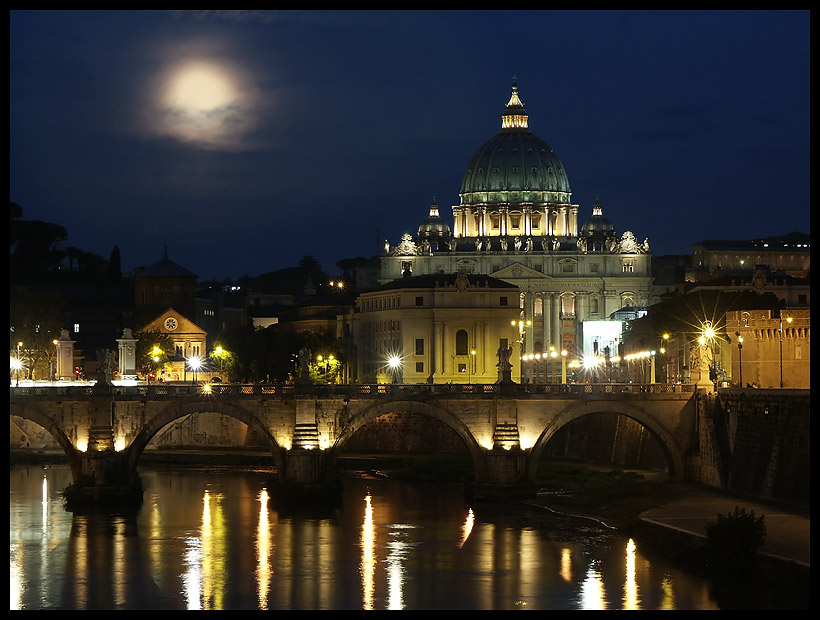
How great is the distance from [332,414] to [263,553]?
16822 mm

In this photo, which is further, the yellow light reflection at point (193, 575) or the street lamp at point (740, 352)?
Result: the street lamp at point (740, 352)

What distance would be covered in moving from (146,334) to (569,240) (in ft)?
269

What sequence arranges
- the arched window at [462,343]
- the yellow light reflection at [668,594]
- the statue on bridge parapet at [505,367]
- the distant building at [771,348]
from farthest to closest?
the arched window at [462,343]
the distant building at [771,348]
the statue on bridge parapet at [505,367]
the yellow light reflection at [668,594]

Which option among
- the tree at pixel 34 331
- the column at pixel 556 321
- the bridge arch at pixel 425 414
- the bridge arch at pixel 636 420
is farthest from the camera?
the column at pixel 556 321

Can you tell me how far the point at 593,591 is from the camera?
47906 millimetres

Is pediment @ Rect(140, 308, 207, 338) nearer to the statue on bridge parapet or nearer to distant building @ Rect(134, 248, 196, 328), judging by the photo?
distant building @ Rect(134, 248, 196, 328)

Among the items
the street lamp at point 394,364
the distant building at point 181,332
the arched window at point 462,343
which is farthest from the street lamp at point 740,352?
the distant building at point 181,332

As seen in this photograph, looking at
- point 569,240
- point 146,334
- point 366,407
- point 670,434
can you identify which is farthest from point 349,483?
point 569,240

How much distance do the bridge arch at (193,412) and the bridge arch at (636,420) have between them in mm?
10445

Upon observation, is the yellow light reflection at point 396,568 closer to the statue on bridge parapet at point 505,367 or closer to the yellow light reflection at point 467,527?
the yellow light reflection at point 467,527

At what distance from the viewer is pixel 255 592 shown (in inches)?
1906

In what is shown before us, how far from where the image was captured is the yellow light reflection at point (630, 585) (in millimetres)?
45812

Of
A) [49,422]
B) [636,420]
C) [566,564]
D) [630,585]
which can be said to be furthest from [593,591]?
[49,422]
